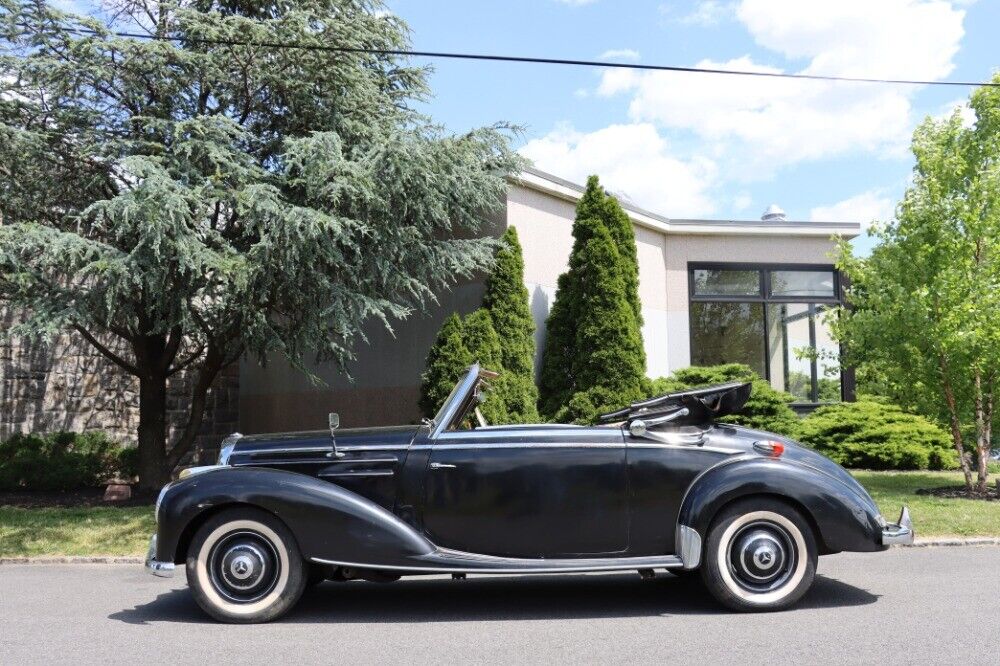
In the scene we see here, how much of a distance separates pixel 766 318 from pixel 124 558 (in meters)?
11.8

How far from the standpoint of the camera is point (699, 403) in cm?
603

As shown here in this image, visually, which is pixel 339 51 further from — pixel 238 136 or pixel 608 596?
pixel 608 596

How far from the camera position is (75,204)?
11.4 m

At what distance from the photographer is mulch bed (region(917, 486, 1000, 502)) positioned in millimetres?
11305

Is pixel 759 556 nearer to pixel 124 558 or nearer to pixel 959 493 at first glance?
pixel 124 558

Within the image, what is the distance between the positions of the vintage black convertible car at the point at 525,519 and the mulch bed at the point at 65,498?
6983 millimetres

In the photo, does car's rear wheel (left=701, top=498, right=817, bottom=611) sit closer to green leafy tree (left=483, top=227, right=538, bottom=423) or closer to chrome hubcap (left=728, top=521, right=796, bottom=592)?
chrome hubcap (left=728, top=521, right=796, bottom=592)

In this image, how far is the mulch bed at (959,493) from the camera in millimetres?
11305

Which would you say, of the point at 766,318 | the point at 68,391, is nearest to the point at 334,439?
the point at 68,391

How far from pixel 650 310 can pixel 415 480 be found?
1046cm

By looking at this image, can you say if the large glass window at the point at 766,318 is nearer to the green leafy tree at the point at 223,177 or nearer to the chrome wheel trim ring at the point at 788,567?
the green leafy tree at the point at 223,177

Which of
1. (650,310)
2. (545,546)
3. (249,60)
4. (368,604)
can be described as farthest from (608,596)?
(650,310)

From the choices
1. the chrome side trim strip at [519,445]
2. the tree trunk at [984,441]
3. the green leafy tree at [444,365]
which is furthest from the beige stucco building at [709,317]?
the chrome side trim strip at [519,445]

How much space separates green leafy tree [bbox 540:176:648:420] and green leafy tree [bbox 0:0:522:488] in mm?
1791
